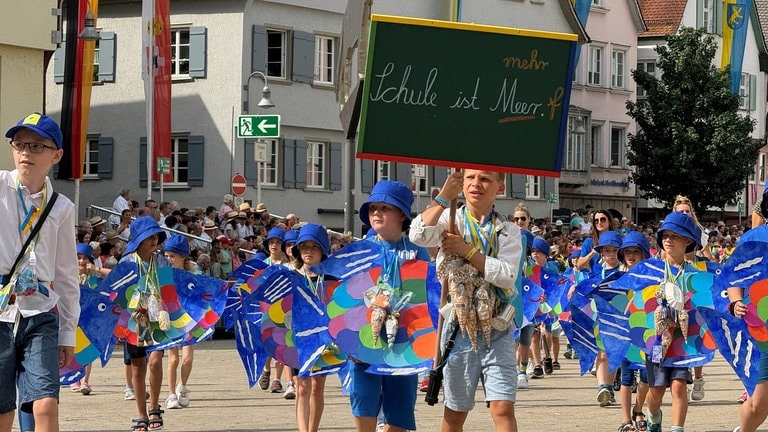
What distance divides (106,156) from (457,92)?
1348 inches

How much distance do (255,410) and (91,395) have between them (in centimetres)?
239

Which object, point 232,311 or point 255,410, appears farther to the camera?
point 255,410

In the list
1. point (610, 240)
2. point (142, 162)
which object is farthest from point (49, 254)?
point (142, 162)

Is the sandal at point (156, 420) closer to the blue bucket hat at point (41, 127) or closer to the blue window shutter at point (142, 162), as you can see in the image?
the blue bucket hat at point (41, 127)

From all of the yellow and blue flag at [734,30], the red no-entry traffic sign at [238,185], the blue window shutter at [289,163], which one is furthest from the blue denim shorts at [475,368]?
the yellow and blue flag at [734,30]

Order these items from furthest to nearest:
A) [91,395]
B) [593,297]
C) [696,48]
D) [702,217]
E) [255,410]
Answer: [702,217] → [696,48] → [91,395] → [255,410] → [593,297]

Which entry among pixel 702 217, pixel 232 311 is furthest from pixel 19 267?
pixel 702 217

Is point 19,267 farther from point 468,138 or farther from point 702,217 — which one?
point 702,217

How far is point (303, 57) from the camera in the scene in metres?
42.2

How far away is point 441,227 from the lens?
8.05 meters

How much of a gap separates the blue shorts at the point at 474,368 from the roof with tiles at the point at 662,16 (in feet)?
183

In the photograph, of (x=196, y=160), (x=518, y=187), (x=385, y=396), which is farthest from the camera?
(x=518, y=187)

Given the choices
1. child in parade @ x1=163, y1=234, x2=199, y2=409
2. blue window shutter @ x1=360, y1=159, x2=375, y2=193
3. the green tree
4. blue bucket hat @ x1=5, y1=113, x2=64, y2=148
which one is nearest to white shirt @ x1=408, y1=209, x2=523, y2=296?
blue bucket hat @ x1=5, y1=113, x2=64, y2=148

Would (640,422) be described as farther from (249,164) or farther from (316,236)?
(249,164)
